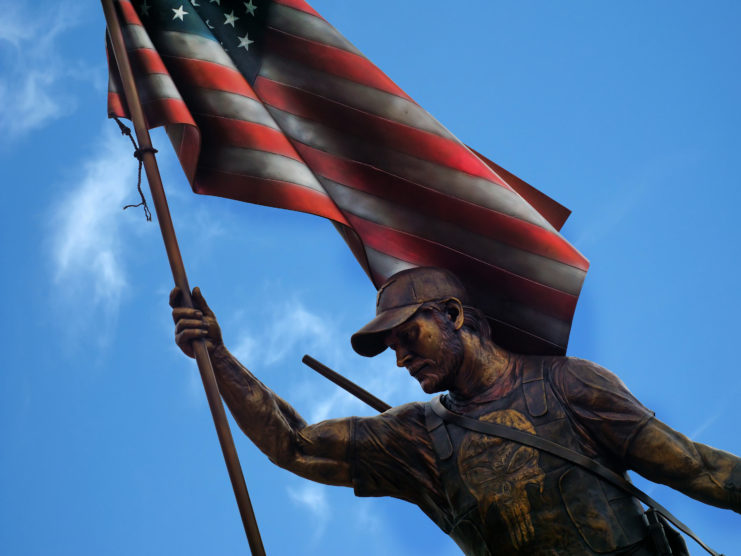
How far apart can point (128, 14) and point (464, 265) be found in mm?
3667

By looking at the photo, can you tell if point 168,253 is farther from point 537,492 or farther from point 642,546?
point 642,546

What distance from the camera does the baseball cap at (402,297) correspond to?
870 cm

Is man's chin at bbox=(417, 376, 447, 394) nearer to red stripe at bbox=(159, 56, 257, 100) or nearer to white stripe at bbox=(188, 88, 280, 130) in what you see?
white stripe at bbox=(188, 88, 280, 130)

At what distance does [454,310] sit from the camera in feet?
29.0

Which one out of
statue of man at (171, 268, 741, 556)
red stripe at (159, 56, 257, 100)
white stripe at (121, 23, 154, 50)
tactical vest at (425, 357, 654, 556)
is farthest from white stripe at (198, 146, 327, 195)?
tactical vest at (425, 357, 654, 556)

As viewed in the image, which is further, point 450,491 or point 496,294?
point 496,294

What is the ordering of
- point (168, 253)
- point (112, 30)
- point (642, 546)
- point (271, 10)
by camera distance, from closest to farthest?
1. point (642, 546)
2. point (168, 253)
3. point (112, 30)
4. point (271, 10)

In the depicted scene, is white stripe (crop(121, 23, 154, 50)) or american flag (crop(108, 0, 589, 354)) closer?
american flag (crop(108, 0, 589, 354))

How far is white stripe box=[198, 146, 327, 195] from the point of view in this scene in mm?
9430

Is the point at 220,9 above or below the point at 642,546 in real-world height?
above

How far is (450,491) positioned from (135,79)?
4.35m

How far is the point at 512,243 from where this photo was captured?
9188 millimetres

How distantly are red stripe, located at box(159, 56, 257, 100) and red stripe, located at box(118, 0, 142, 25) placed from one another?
0.42 meters

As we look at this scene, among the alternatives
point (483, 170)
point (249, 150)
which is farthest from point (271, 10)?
point (483, 170)
